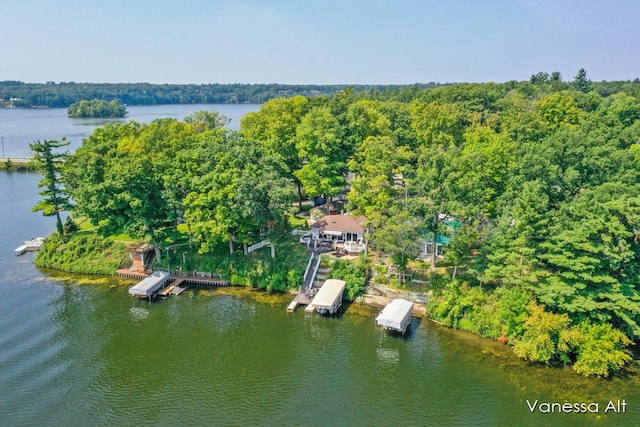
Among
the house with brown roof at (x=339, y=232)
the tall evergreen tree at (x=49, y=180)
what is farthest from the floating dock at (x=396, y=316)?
the tall evergreen tree at (x=49, y=180)

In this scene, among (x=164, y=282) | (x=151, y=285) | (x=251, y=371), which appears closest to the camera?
(x=251, y=371)

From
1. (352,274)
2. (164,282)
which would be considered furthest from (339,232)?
(164,282)

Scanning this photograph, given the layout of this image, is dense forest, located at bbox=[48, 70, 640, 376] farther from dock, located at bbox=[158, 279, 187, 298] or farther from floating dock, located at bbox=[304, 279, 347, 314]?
floating dock, located at bbox=[304, 279, 347, 314]

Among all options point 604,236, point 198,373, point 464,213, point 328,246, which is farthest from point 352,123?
point 198,373

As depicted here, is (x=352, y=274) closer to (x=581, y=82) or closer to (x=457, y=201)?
(x=457, y=201)

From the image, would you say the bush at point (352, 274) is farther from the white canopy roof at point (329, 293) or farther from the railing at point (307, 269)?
the railing at point (307, 269)

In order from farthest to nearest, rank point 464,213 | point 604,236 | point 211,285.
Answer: point 211,285 < point 464,213 < point 604,236

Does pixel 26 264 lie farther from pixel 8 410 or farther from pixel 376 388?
pixel 376 388
